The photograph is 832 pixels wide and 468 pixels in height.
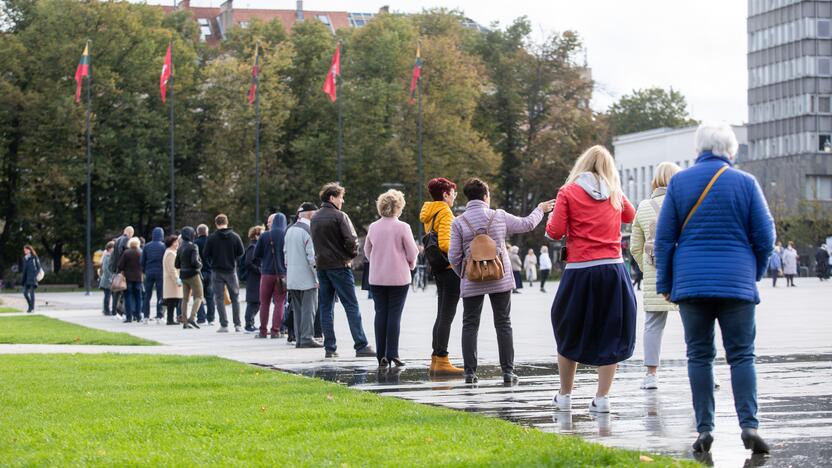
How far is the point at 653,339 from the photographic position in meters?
13.3

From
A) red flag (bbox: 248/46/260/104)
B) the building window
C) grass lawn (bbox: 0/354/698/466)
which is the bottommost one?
grass lawn (bbox: 0/354/698/466)

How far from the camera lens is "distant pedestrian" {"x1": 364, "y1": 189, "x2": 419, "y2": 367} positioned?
51.9 feet

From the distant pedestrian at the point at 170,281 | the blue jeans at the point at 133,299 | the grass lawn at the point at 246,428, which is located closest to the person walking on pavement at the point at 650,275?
the grass lawn at the point at 246,428

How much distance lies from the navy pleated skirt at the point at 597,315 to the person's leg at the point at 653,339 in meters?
2.30

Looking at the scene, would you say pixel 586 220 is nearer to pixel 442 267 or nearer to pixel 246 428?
pixel 246 428

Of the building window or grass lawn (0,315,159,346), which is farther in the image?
the building window

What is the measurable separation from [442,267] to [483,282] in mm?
1369

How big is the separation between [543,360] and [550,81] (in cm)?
6802

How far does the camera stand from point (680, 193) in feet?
29.0

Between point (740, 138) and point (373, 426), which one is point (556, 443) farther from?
point (740, 138)

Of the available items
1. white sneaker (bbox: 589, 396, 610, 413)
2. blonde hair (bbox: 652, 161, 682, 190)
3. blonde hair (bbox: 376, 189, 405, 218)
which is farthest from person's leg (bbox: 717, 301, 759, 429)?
blonde hair (bbox: 376, 189, 405, 218)

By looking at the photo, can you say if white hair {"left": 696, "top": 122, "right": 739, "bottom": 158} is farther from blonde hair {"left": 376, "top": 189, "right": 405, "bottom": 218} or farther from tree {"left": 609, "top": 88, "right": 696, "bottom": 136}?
tree {"left": 609, "top": 88, "right": 696, "bottom": 136}

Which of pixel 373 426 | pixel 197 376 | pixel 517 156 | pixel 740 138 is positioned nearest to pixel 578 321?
pixel 373 426

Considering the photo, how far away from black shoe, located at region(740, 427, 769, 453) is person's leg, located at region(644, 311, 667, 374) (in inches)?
178
